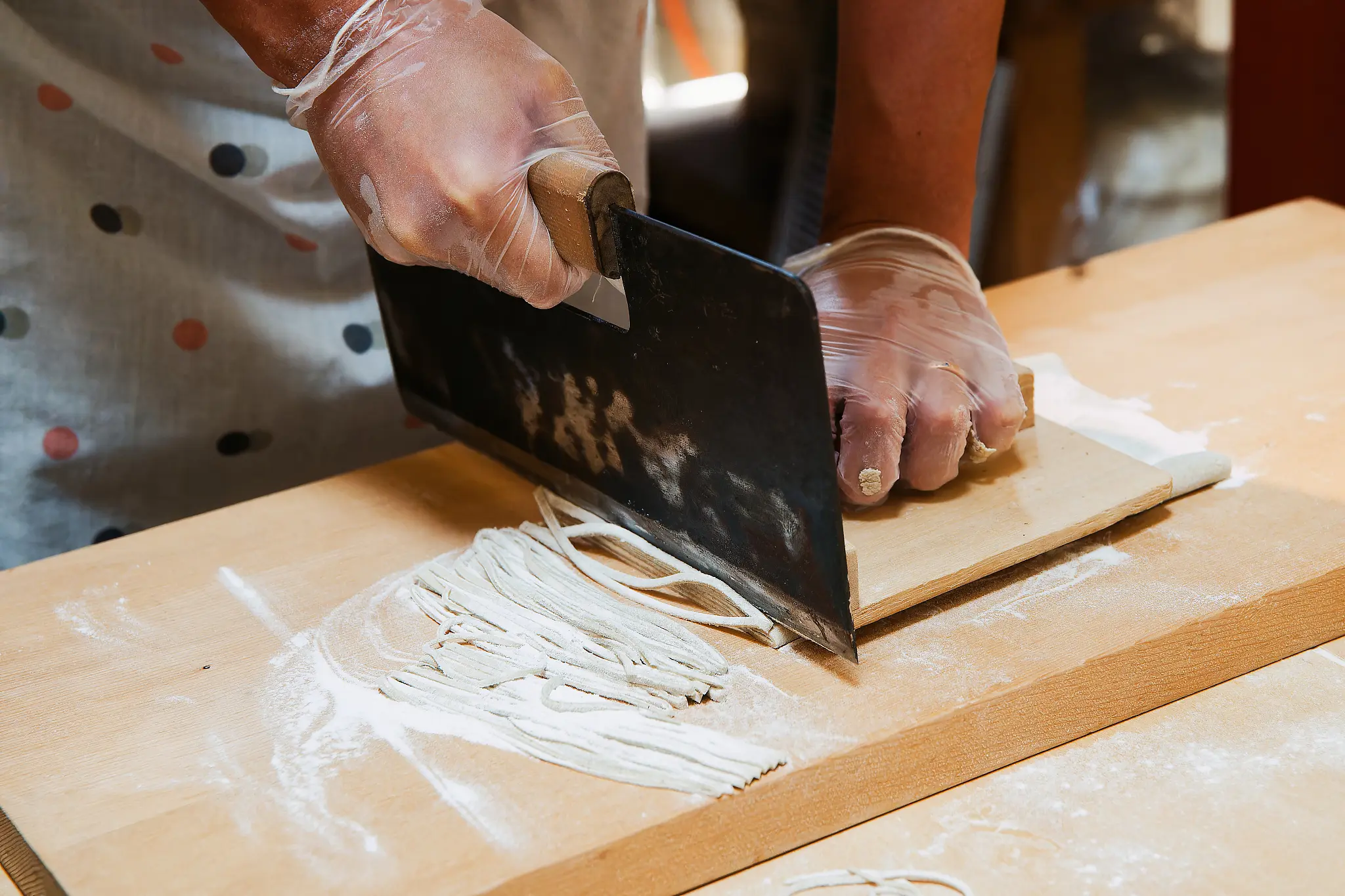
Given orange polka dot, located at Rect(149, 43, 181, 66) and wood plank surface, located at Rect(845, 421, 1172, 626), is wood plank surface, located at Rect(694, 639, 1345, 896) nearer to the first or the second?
wood plank surface, located at Rect(845, 421, 1172, 626)

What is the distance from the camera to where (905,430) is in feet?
3.27

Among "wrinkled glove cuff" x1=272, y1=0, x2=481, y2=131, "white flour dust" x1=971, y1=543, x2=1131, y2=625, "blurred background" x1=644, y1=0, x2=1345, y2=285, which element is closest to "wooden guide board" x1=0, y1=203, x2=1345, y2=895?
"white flour dust" x1=971, y1=543, x2=1131, y2=625

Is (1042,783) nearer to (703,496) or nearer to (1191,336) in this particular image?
(703,496)

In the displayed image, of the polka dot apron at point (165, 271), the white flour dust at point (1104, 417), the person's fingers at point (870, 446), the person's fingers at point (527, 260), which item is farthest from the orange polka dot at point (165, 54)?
the white flour dust at point (1104, 417)

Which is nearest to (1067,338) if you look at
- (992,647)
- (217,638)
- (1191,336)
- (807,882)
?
(1191,336)

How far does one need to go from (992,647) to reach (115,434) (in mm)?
950

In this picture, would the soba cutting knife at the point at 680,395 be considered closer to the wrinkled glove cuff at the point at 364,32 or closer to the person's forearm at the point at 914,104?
the wrinkled glove cuff at the point at 364,32

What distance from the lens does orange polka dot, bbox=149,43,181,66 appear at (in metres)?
1.23

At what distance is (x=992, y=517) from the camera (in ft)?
3.16

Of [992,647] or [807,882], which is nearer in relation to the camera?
[807,882]

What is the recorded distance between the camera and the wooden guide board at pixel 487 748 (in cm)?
71

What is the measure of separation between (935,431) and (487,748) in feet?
1.42

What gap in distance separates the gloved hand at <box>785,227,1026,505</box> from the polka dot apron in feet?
1.60

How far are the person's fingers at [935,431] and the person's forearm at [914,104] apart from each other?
0.95 ft
